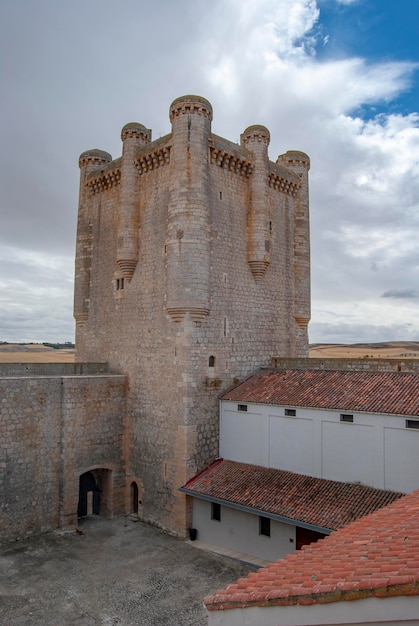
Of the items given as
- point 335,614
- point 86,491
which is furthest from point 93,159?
point 335,614

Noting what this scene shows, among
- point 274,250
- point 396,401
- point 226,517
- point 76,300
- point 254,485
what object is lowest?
point 226,517

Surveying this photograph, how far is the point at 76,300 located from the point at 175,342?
27.4 feet

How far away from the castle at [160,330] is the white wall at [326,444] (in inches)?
49.3

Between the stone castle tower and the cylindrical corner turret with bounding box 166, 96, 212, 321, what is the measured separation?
0.14ft

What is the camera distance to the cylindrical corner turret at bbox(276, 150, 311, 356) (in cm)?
2462

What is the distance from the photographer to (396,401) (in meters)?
14.9

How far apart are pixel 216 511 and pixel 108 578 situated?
4.53m

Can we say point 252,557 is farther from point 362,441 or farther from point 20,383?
point 20,383

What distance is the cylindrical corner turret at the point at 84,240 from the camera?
2459 centimetres

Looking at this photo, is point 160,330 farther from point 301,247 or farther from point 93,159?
point 93,159

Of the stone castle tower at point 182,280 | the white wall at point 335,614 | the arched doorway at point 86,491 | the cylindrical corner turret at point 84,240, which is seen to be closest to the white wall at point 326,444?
the stone castle tower at point 182,280

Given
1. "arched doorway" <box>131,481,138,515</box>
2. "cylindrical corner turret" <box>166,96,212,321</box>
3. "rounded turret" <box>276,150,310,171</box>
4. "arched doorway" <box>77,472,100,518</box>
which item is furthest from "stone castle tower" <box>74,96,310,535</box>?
"arched doorway" <box>77,472,100,518</box>

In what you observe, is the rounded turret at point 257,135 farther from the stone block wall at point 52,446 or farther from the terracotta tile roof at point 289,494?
the terracotta tile roof at point 289,494

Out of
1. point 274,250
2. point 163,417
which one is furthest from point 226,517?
point 274,250
